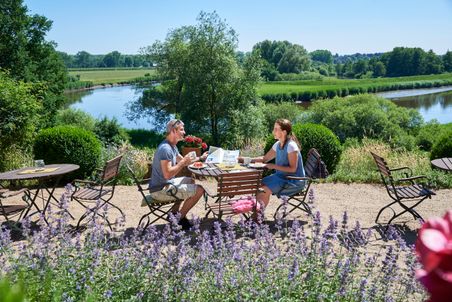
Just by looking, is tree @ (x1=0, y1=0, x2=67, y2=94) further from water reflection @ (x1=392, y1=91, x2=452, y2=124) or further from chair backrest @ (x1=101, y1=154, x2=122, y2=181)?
water reflection @ (x1=392, y1=91, x2=452, y2=124)

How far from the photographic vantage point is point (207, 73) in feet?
79.5

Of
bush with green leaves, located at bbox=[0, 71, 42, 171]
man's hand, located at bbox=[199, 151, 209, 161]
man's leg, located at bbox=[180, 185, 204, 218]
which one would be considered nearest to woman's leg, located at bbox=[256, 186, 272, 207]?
man's leg, located at bbox=[180, 185, 204, 218]

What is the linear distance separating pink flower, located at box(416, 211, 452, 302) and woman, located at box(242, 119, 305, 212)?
18.5 feet

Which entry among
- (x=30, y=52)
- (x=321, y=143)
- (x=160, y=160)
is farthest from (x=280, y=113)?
(x=160, y=160)

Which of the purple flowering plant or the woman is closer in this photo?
the purple flowering plant

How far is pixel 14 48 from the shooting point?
26.3 metres

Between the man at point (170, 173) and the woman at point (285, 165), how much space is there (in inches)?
38.8

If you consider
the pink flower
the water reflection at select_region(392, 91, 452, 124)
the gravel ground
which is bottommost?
the water reflection at select_region(392, 91, 452, 124)

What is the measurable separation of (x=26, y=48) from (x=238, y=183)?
2607 centimetres

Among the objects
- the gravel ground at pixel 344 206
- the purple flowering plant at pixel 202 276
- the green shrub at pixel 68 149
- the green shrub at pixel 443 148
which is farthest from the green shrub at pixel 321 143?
the purple flowering plant at pixel 202 276

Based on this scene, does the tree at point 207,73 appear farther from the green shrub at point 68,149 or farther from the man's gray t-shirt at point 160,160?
the man's gray t-shirt at point 160,160

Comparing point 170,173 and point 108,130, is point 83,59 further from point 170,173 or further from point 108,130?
point 170,173

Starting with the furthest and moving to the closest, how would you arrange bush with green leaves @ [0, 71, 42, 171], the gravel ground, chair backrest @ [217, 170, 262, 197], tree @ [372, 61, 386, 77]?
tree @ [372, 61, 386, 77] → bush with green leaves @ [0, 71, 42, 171] → the gravel ground → chair backrest @ [217, 170, 262, 197]

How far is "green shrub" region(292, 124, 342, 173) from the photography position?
1008cm
